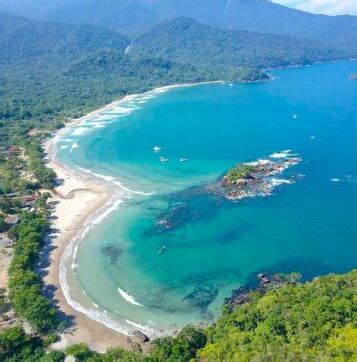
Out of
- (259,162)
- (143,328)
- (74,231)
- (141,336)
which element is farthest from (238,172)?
(141,336)

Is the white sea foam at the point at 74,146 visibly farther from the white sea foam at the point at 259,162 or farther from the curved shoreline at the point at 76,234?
the white sea foam at the point at 259,162

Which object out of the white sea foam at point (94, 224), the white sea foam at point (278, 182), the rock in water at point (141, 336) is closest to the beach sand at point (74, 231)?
the white sea foam at point (94, 224)

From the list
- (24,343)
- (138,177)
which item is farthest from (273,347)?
(138,177)

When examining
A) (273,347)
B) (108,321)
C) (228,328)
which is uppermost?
(273,347)

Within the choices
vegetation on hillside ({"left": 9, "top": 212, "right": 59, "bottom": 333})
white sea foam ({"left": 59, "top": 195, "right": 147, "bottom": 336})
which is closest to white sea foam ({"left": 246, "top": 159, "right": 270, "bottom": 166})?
white sea foam ({"left": 59, "top": 195, "right": 147, "bottom": 336})

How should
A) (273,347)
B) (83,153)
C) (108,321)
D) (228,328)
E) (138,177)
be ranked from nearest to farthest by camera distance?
1. (273,347)
2. (228,328)
3. (108,321)
4. (138,177)
5. (83,153)

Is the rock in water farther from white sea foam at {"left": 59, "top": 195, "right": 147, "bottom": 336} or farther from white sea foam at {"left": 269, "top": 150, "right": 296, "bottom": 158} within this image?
white sea foam at {"left": 269, "top": 150, "right": 296, "bottom": 158}

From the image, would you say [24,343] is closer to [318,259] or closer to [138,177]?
[318,259]
